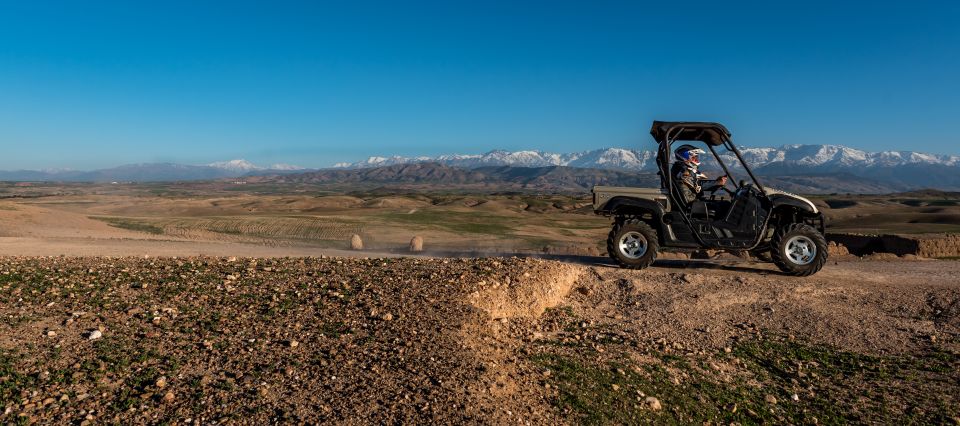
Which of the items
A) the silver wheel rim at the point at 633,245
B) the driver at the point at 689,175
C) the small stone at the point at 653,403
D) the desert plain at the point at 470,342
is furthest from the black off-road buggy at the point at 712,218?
the small stone at the point at 653,403

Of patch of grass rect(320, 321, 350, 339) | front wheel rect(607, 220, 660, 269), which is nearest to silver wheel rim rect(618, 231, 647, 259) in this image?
front wheel rect(607, 220, 660, 269)

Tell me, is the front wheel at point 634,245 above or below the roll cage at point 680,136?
below

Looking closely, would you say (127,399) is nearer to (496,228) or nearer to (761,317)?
(761,317)

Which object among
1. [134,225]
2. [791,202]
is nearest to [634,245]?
[791,202]

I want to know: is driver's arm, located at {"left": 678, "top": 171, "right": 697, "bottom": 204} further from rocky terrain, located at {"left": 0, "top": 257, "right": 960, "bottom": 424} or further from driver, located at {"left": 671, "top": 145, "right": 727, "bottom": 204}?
rocky terrain, located at {"left": 0, "top": 257, "right": 960, "bottom": 424}

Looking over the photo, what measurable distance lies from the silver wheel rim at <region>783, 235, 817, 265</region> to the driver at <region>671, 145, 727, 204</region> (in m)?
1.92

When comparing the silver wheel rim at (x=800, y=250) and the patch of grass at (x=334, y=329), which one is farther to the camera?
the silver wheel rim at (x=800, y=250)

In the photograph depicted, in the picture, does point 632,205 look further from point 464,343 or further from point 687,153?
point 464,343

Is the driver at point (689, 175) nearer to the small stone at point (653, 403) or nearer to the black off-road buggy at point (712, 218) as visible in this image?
the black off-road buggy at point (712, 218)

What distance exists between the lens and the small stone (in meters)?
6.63

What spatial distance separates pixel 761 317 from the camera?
412 inches

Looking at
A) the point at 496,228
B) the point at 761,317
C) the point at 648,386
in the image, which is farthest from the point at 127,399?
the point at 496,228

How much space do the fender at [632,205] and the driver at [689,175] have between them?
25.0 inches

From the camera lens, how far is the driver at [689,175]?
12.8 metres
